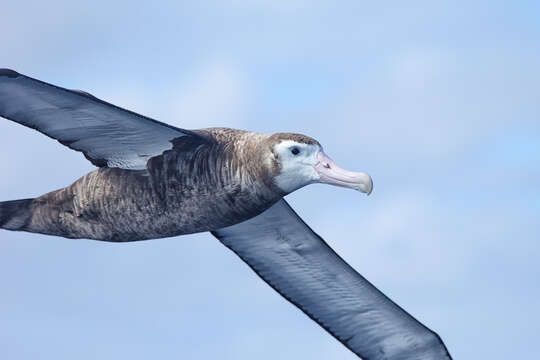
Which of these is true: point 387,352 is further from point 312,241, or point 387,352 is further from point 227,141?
point 227,141

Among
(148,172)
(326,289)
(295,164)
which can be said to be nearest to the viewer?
(295,164)

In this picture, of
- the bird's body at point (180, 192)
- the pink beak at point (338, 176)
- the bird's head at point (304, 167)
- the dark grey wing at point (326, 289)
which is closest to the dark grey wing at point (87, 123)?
the bird's body at point (180, 192)

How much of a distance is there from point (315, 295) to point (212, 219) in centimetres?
296

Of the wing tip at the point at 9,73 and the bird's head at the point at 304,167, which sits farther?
the bird's head at the point at 304,167

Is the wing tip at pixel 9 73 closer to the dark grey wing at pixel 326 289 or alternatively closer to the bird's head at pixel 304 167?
the bird's head at pixel 304 167

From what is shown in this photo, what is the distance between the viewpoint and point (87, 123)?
1300cm

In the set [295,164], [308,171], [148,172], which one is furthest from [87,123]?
[308,171]

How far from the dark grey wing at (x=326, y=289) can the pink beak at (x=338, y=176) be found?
1.72 metres

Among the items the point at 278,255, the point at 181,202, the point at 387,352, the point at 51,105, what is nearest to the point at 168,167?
the point at 181,202

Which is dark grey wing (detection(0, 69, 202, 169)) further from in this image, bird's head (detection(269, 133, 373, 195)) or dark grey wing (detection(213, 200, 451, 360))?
dark grey wing (detection(213, 200, 451, 360))

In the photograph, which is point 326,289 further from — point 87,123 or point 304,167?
point 87,123

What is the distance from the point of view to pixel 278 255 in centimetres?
1496

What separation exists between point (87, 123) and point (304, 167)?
6.92 ft

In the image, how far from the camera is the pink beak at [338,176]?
12.7 m
